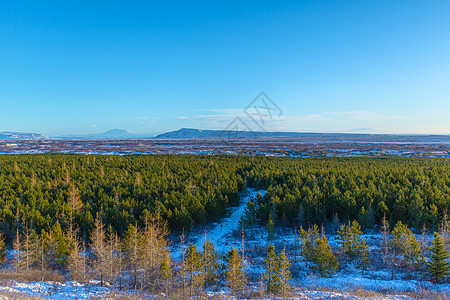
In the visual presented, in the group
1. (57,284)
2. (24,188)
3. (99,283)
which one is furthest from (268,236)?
(24,188)

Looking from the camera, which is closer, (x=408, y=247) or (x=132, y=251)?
(x=408, y=247)

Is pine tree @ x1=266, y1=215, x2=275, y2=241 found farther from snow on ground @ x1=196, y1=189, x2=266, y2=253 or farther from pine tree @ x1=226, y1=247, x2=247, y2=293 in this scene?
pine tree @ x1=226, y1=247, x2=247, y2=293

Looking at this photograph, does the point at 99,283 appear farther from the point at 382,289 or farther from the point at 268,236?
the point at 382,289

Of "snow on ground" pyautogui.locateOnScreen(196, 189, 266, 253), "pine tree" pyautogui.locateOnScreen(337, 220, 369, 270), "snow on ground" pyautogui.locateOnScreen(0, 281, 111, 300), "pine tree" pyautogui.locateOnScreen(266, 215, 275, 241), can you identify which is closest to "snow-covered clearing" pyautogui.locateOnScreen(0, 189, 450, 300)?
"snow on ground" pyautogui.locateOnScreen(0, 281, 111, 300)

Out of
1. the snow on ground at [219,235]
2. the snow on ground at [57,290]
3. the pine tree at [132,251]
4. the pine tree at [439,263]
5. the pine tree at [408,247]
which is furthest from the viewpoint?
the snow on ground at [219,235]

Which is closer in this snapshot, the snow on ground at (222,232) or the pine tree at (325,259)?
the pine tree at (325,259)

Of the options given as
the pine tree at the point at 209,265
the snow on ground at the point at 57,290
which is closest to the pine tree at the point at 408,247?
the pine tree at the point at 209,265

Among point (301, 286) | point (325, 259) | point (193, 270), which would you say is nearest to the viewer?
point (193, 270)

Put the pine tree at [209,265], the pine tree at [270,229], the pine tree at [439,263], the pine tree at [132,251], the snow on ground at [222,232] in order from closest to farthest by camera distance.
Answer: the pine tree at [439,263], the pine tree at [209,265], the pine tree at [132,251], the pine tree at [270,229], the snow on ground at [222,232]

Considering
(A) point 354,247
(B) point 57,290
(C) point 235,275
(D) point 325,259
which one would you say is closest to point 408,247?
A: (A) point 354,247

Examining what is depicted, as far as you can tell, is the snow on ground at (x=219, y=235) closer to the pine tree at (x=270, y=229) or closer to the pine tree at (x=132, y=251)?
the pine tree at (x=270, y=229)

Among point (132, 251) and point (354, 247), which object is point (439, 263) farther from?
point (132, 251)

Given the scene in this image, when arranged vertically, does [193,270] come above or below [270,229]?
above
